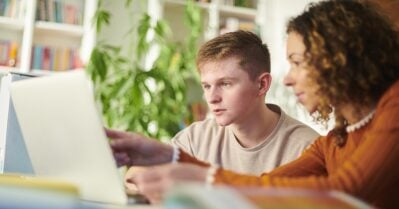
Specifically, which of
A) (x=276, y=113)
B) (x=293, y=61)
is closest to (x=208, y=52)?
(x=276, y=113)

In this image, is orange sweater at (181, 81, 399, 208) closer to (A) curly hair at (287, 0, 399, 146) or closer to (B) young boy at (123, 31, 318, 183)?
(A) curly hair at (287, 0, 399, 146)

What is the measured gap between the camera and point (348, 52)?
91 centimetres

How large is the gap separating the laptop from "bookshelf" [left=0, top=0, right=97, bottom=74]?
8.10ft

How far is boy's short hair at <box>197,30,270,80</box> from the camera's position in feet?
5.35

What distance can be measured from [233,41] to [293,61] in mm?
715

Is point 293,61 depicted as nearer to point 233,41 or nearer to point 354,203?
point 354,203

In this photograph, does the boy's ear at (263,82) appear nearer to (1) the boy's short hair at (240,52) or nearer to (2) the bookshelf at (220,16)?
(1) the boy's short hair at (240,52)

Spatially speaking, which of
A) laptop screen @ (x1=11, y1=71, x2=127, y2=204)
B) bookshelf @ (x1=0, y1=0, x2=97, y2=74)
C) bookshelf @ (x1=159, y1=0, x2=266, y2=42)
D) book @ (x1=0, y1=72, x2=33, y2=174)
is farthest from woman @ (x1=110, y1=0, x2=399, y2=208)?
bookshelf @ (x1=159, y1=0, x2=266, y2=42)

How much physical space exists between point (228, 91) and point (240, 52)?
0.55ft

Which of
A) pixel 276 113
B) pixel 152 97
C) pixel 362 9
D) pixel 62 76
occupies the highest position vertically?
pixel 362 9

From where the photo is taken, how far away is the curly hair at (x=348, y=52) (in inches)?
35.6

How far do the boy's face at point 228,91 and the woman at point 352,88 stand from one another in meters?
0.54

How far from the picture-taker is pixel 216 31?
12.0 ft


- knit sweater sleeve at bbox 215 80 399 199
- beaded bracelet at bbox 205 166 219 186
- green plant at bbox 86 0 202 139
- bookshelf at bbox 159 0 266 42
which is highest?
bookshelf at bbox 159 0 266 42
